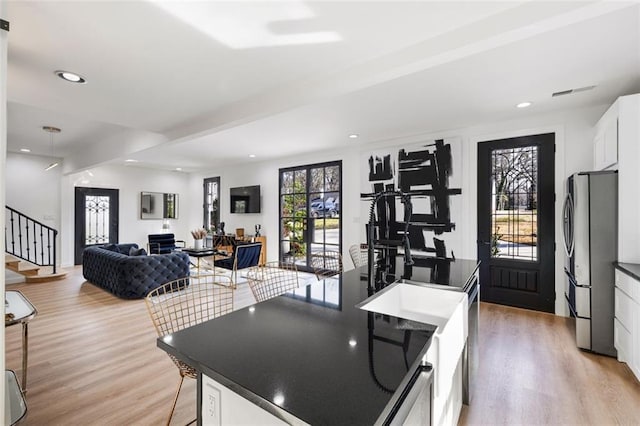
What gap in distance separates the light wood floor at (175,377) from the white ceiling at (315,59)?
2.47 metres

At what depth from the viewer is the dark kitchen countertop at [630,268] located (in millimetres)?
2340

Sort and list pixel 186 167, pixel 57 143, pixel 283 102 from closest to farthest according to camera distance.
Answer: pixel 283 102 → pixel 57 143 → pixel 186 167

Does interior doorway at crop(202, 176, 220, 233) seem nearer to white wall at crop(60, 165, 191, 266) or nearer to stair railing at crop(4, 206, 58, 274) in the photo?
white wall at crop(60, 165, 191, 266)

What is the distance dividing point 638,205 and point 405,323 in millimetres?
2859

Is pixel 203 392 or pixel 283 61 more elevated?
pixel 283 61

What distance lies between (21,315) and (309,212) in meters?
5.01

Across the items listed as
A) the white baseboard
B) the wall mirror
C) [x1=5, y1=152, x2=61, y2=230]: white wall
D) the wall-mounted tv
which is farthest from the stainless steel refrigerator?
[x1=5, y1=152, x2=61, y2=230]: white wall

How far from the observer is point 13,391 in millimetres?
1785

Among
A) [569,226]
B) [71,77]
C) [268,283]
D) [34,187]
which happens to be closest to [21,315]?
[268,283]

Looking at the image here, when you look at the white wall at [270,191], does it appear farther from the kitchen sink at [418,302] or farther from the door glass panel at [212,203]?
the kitchen sink at [418,302]

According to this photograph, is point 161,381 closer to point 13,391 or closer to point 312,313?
point 13,391

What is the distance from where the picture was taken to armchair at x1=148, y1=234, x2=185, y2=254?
814cm

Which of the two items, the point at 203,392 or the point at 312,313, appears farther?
the point at 312,313

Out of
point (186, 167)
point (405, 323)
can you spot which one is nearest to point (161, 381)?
point (405, 323)
